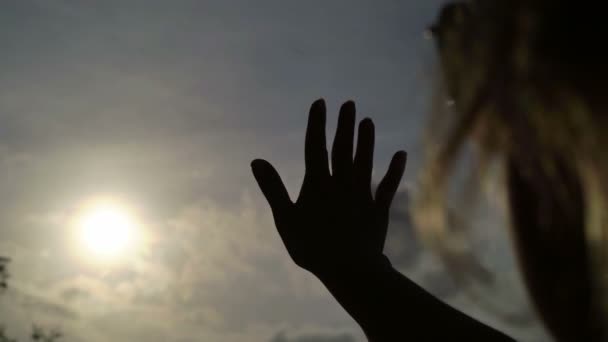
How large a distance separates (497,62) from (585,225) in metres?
0.48

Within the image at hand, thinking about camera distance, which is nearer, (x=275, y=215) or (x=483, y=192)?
(x=483, y=192)

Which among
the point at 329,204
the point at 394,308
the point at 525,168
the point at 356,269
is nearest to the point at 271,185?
the point at 329,204

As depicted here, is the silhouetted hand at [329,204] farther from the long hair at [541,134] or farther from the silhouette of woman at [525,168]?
the long hair at [541,134]

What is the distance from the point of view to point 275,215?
7.94ft

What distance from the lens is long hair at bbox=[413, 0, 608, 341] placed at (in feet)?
3.70

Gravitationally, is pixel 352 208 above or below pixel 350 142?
below

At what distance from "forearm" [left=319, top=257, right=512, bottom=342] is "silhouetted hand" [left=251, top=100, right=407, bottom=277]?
8cm

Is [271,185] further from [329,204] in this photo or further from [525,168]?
[525,168]

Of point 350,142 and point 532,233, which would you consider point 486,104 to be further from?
point 350,142

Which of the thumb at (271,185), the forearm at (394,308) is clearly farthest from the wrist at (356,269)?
the thumb at (271,185)

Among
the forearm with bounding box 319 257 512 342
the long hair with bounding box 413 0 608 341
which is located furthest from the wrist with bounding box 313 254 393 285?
the long hair with bounding box 413 0 608 341

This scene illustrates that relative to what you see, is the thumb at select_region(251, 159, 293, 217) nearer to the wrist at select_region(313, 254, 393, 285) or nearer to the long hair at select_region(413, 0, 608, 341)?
the wrist at select_region(313, 254, 393, 285)

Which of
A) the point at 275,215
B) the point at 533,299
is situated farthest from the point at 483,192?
the point at 275,215

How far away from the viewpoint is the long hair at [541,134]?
1128 millimetres
